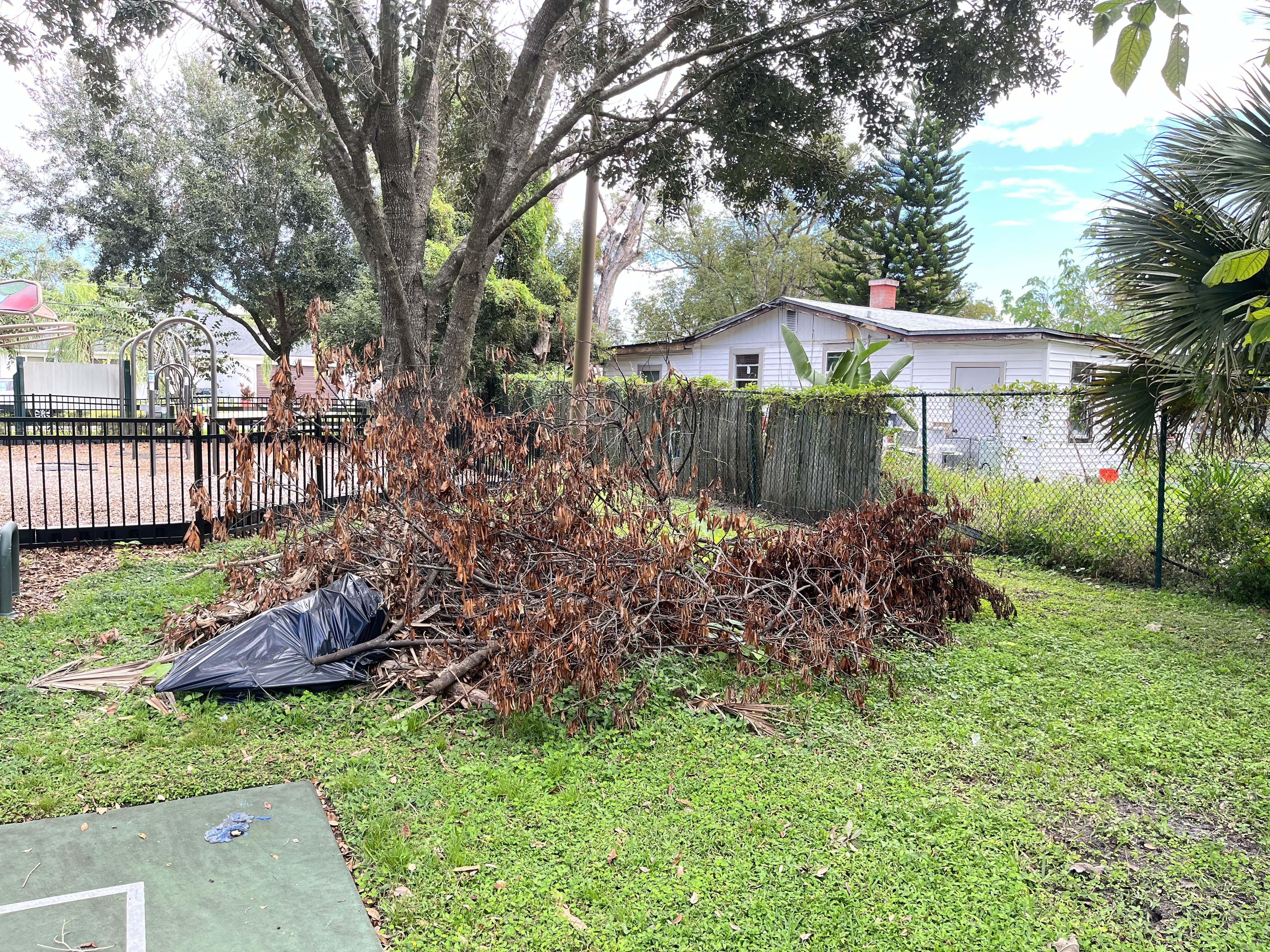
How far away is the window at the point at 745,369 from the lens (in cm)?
2194

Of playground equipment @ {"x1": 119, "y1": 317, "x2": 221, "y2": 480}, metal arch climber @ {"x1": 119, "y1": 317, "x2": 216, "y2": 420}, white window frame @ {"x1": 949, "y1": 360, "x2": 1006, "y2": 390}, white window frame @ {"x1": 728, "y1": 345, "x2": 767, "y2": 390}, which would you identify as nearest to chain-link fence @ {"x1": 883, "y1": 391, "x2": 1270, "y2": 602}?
white window frame @ {"x1": 949, "y1": 360, "x2": 1006, "y2": 390}

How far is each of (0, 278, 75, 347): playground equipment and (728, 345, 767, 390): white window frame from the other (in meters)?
15.9

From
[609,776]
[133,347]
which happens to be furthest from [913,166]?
[609,776]

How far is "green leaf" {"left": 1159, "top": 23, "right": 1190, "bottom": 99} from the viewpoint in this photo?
1257 millimetres

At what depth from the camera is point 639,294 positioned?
49.0m

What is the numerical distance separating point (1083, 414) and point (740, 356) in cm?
1506

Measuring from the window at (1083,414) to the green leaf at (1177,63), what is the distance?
6.42 m

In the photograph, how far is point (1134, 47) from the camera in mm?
1259

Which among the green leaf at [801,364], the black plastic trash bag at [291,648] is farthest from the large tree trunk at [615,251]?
the black plastic trash bag at [291,648]

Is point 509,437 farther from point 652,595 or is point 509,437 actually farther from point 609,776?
point 609,776

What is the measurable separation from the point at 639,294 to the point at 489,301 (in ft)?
96.6

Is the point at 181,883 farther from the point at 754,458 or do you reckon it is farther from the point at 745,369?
the point at 745,369

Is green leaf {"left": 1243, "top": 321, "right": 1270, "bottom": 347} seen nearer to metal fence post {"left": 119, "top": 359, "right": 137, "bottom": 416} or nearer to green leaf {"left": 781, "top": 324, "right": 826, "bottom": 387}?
green leaf {"left": 781, "top": 324, "right": 826, "bottom": 387}

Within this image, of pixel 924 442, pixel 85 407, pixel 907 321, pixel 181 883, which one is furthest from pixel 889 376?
pixel 85 407
